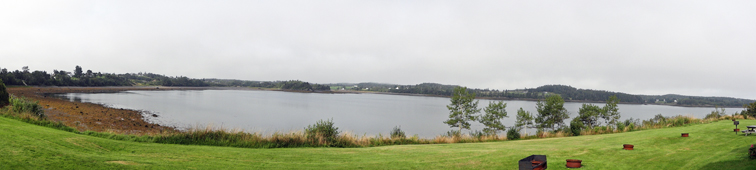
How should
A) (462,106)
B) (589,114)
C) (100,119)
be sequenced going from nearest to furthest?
(100,119), (462,106), (589,114)

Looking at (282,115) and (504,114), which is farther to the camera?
(282,115)

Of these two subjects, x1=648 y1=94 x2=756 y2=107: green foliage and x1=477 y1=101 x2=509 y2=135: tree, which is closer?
x1=477 y1=101 x2=509 y2=135: tree

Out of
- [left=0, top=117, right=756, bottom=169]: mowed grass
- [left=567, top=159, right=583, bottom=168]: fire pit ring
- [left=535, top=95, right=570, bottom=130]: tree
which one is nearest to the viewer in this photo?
[left=0, top=117, right=756, bottom=169]: mowed grass

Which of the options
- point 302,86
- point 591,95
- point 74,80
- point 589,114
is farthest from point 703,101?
point 74,80

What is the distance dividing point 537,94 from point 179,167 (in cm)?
16508

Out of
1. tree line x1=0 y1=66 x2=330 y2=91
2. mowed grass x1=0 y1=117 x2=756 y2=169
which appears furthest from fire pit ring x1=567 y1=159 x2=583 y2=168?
tree line x1=0 y1=66 x2=330 y2=91

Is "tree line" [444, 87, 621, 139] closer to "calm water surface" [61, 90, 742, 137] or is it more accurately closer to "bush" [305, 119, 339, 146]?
"calm water surface" [61, 90, 742, 137]

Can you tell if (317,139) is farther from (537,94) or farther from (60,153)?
(537,94)

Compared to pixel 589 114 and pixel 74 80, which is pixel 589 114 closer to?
pixel 589 114

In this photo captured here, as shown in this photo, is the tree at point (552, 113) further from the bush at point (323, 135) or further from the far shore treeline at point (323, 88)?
the far shore treeline at point (323, 88)

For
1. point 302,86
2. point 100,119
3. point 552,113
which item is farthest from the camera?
point 302,86

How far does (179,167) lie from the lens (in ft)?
18.9

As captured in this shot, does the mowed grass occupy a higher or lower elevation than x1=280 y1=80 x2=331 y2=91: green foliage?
lower

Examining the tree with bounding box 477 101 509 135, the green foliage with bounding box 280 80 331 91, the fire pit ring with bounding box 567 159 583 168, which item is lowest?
the tree with bounding box 477 101 509 135
